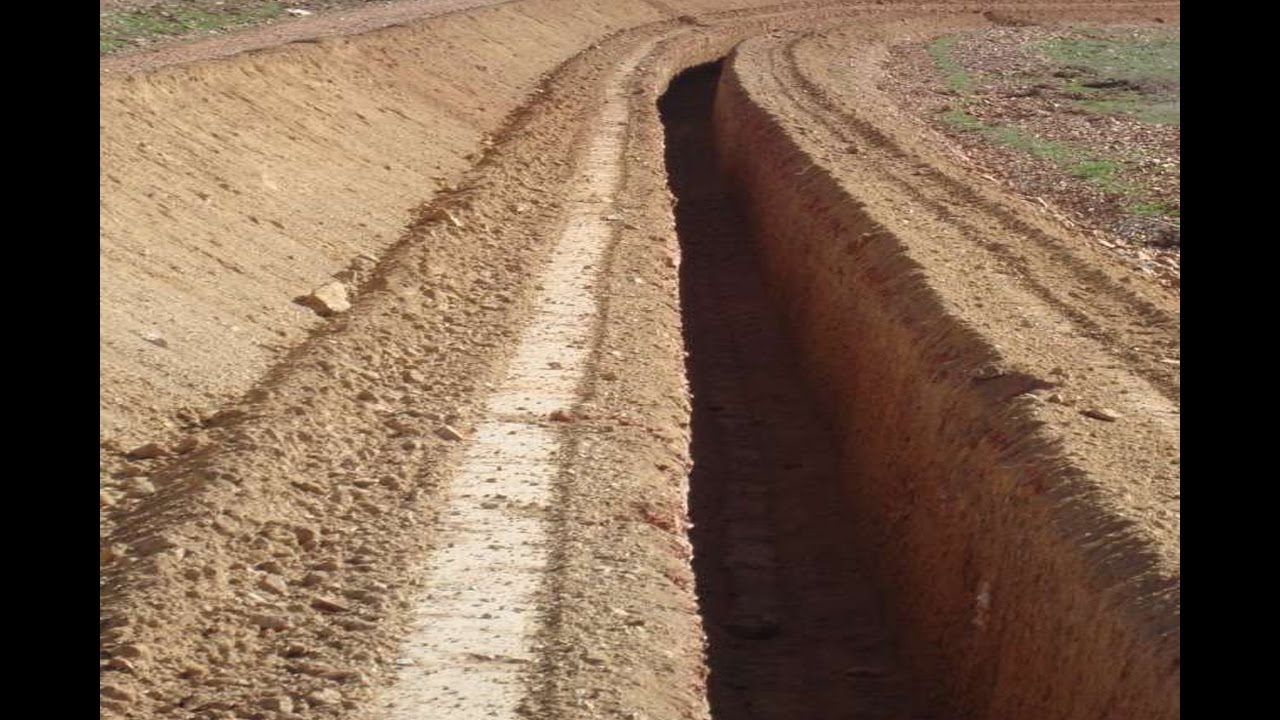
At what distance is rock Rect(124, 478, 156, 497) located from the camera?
9.15 metres

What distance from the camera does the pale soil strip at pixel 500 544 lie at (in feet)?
24.1

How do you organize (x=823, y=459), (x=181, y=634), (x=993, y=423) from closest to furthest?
(x=181, y=634)
(x=993, y=423)
(x=823, y=459)

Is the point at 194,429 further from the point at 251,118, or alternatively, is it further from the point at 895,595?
the point at 251,118

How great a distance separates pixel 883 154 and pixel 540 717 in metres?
12.6

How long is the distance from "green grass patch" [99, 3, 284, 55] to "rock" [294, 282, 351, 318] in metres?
9.10

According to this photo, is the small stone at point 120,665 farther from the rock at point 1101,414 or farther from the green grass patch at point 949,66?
the green grass patch at point 949,66

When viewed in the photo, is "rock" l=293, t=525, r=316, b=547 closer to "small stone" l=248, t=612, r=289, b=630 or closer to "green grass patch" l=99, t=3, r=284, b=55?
"small stone" l=248, t=612, r=289, b=630

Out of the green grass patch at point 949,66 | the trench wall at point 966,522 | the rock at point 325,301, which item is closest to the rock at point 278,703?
the trench wall at point 966,522

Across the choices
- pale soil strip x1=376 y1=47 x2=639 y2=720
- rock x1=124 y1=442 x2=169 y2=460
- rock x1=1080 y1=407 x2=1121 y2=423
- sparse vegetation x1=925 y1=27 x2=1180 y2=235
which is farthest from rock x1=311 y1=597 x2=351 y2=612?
sparse vegetation x1=925 y1=27 x2=1180 y2=235

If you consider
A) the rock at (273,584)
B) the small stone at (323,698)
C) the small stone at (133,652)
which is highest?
the small stone at (133,652)

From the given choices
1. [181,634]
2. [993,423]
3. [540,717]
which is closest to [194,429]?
[181,634]

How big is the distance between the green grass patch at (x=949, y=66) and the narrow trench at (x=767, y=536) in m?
10.2

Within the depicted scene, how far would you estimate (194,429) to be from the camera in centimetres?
1028

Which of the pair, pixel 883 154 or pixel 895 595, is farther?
pixel 883 154
